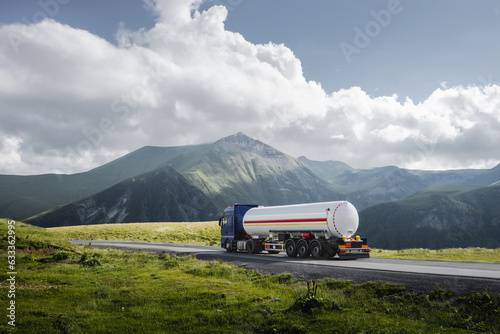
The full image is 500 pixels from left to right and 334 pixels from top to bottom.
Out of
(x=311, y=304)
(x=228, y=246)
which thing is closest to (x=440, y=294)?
(x=311, y=304)

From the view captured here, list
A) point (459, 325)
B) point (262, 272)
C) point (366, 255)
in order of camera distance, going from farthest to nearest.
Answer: point (366, 255)
point (262, 272)
point (459, 325)

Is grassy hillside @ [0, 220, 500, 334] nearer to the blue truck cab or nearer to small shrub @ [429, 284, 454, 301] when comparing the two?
small shrub @ [429, 284, 454, 301]

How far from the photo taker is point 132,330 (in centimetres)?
1080

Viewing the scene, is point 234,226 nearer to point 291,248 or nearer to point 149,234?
point 291,248

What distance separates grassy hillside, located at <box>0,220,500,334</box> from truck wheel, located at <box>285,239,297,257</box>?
10624 mm

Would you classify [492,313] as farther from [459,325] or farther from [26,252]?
[26,252]

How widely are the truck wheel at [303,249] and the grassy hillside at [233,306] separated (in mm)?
10045

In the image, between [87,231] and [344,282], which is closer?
[344,282]

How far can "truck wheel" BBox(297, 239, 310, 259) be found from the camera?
28.4 m

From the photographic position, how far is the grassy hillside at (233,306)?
10.8m

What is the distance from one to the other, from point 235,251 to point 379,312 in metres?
25.2

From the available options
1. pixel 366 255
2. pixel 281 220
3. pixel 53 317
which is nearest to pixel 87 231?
pixel 281 220

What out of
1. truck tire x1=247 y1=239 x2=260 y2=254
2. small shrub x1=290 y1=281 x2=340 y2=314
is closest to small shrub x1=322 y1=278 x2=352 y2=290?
small shrub x1=290 y1=281 x2=340 y2=314

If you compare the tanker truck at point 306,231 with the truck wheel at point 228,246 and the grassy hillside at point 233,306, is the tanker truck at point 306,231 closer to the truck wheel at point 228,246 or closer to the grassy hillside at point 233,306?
the truck wheel at point 228,246
